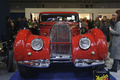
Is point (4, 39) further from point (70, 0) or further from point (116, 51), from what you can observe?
point (70, 0)

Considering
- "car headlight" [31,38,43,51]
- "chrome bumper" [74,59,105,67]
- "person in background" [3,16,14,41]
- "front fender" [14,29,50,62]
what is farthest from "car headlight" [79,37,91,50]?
"person in background" [3,16,14,41]

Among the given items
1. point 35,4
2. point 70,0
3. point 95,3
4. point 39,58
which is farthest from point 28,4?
point 39,58

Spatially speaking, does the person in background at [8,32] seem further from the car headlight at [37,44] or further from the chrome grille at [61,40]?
the chrome grille at [61,40]

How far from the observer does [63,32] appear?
12.0 ft

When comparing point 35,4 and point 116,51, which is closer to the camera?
point 116,51

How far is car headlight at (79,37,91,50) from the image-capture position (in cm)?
331

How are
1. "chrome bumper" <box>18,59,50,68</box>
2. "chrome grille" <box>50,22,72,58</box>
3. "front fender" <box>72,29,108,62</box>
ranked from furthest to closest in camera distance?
"chrome grille" <box>50,22,72,58</box> < "front fender" <box>72,29,108,62</box> < "chrome bumper" <box>18,59,50,68</box>

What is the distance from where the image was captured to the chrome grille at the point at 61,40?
3.54 metres

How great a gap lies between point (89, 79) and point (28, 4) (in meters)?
21.8

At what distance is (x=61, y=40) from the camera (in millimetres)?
3611

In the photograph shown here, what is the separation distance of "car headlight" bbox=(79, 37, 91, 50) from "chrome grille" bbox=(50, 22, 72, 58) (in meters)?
0.29

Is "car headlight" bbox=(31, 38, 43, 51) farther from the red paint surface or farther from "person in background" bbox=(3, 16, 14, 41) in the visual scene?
"person in background" bbox=(3, 16, 14, 41)

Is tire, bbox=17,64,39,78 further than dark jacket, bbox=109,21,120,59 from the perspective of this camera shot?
No

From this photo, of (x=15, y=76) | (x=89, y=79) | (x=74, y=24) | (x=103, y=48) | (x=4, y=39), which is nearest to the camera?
(x=103, y=48)
